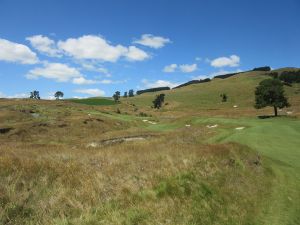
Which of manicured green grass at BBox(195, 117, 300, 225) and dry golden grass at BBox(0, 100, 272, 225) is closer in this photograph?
dry golden grass at BBox(0, 100, 272, 225)

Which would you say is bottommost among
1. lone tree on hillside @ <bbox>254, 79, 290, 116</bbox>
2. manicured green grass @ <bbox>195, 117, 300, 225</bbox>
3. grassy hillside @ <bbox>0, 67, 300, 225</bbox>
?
manicured green grass @ <bbox>195, 117, 300, 225</bbox>

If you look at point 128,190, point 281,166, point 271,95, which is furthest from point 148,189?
point 271,95

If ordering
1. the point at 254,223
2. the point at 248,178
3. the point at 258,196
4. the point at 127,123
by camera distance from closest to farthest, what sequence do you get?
the point at 254,223
the point at 258,196
the point at 248,178
the point at 127,123

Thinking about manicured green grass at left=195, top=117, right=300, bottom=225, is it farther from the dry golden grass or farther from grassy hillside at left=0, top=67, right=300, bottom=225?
the dry golden grass

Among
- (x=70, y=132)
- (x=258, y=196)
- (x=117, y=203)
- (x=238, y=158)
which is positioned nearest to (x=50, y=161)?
(x=117, y=203)

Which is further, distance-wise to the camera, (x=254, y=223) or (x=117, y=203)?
(x=254, y=223)

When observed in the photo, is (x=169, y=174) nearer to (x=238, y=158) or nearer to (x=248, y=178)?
(x=248, y=178)

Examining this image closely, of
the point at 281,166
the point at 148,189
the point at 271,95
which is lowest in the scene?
the point at 281,166

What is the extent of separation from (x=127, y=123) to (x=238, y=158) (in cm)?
5519

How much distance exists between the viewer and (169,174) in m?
14.0

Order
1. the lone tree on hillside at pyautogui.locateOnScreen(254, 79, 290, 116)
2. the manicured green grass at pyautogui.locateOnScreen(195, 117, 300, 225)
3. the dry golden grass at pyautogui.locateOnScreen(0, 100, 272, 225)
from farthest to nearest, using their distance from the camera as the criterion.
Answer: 1. the lone tree on hillside at pyautogui.locateOnScreen(254, 79, 290, 116)
2. the manicured green grass at pyautogui.locateOnScreen(195, 117, 300, 225)
3. the dry golden grass at pyautogui.locateOnScreen(0, 100, 272, 225)

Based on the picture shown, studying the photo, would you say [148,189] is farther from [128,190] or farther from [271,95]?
[271,95]

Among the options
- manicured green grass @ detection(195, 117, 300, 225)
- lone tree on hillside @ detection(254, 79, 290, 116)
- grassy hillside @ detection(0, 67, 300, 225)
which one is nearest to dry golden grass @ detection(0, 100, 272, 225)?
grassy hillside @ detection(0, 67, 300, 225)

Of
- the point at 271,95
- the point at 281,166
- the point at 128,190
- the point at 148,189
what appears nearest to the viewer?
the point at 128,190
